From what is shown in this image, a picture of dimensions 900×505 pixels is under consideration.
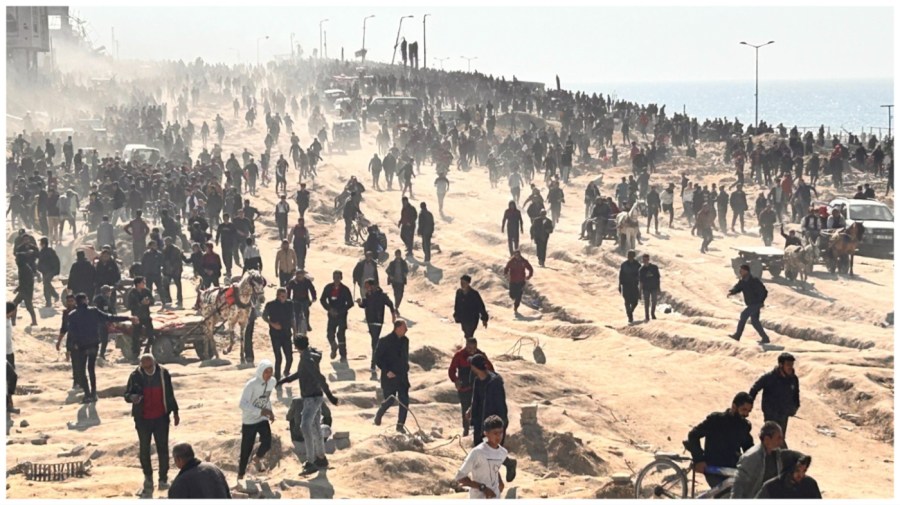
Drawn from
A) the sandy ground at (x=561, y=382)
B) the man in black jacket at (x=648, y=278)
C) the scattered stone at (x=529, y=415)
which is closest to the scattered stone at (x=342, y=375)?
the sandy ground at (x=561, y=382)

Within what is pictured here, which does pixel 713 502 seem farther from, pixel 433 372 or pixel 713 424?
pixel 433 372

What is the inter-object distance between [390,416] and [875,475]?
5.71m

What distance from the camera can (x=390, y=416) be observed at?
53.4 ft

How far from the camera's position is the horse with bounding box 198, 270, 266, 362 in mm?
18922

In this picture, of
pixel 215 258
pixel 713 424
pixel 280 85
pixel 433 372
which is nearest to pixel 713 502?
pixel 713 424

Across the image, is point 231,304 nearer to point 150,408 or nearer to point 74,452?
point 74,452

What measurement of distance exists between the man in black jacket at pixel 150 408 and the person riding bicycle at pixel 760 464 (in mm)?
5630

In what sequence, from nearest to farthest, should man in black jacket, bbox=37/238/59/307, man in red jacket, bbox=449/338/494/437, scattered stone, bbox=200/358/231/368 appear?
man in red jacket, bbox=449/338/494/437 < scattered stone, bbox=200/358/231/368 < man in black jacket, bbox=37/238/59/307

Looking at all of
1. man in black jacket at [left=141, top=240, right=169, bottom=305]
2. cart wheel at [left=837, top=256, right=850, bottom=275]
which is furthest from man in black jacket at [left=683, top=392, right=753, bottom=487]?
cart wheel at [left=837, top=256, right=850, bottom=275]

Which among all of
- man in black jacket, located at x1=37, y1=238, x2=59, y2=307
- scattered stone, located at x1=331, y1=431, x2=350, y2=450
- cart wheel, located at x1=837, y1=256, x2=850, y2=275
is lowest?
scattered stone, located at x1=331, y1=431, x2=350, y2=450

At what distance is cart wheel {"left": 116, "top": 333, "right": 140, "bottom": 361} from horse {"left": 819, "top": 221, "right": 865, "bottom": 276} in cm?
1497

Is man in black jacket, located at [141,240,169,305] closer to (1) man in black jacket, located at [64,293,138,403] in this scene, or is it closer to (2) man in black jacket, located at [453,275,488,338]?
(1) man in black jacket, located at [64,293,138,403]

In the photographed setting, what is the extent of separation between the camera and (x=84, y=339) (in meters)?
16.7

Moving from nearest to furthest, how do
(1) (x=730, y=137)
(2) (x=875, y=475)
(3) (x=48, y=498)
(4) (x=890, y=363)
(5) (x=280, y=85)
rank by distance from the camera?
(3) (x=48, y=498) < (2) (x=875, y=475) < (4) (x=890, y=363) < (1) (x=730, y=137) < (5) (x=280, y=85)
